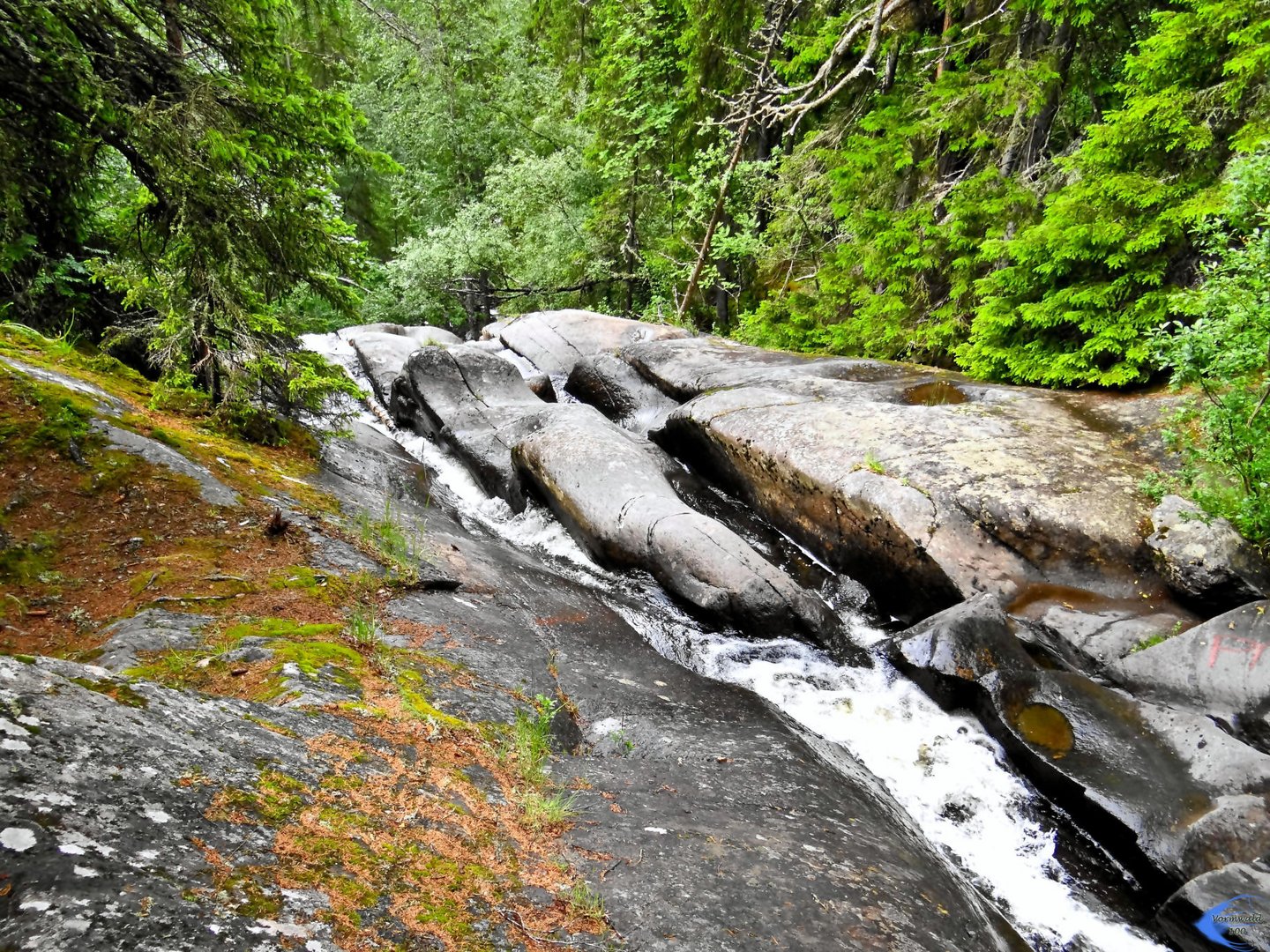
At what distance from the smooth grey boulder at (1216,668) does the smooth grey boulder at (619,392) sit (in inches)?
313

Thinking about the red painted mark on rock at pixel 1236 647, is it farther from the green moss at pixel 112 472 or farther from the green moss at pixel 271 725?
the green moss at pixel 112 472

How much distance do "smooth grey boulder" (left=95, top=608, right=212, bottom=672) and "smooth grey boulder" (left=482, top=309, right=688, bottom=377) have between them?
1170cm

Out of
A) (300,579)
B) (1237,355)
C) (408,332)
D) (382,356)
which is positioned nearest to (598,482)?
(300,579)

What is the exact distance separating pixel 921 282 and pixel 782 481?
6280 millimetres

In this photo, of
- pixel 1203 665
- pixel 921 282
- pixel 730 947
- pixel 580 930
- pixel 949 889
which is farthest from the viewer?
pixel 921 282

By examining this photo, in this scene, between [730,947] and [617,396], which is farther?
[617,396]

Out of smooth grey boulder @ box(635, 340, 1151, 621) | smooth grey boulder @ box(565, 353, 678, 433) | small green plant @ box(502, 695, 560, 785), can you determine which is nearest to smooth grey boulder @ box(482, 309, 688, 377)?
smooth grey boulder @ box(565, 353, 678, 433)

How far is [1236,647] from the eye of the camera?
530cm

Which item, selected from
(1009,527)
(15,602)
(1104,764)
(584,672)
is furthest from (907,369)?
(15,602)

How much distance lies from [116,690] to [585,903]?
1.96 m

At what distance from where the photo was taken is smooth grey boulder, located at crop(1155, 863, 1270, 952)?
374 cm

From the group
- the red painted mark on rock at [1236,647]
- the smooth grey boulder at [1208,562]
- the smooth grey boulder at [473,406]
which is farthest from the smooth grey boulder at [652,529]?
the smooth grey boulder at [1208,562]

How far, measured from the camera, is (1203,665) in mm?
5422

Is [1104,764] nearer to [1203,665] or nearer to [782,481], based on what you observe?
[1203,665]
